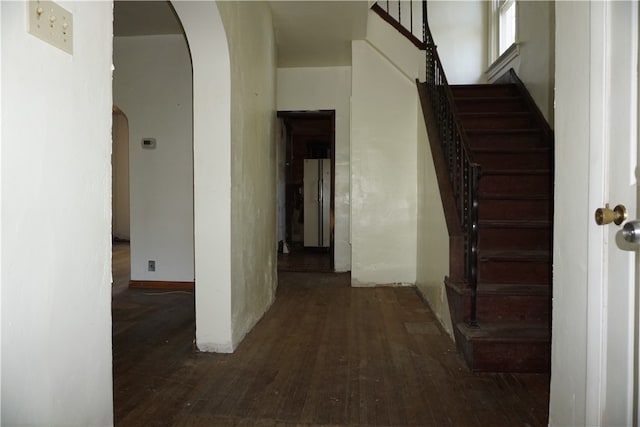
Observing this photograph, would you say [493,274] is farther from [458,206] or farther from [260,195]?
[260,195]

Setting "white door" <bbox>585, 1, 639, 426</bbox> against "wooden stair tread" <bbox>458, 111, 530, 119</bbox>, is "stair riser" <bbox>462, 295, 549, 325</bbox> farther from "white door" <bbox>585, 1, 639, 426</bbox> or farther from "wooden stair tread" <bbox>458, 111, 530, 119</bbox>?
"wooden stair tread" <bbox>458, 111, 530, 119</bbox>

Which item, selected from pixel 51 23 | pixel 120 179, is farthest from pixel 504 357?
pixel 120 179

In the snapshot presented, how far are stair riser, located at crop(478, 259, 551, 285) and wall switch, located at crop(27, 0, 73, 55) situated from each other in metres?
2.52

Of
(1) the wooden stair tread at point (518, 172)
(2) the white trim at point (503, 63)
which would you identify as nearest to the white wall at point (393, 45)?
(2) the white trim at point (503, 63)

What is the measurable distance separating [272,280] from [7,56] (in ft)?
10.5

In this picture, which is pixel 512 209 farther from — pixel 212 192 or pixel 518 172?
pixel 212 192

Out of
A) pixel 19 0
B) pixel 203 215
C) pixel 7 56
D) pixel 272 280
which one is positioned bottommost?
pixel 272 280

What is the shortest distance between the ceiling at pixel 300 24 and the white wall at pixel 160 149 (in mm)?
246

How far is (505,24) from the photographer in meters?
5.16

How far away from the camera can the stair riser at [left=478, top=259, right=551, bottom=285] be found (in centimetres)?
264

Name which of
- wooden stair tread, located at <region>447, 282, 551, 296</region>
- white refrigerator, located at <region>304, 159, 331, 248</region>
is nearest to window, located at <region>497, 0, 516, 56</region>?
white refrigerator, located at <region>304, 159, 331, 248</region>

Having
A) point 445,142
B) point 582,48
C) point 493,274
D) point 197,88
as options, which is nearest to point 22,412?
point 582,48

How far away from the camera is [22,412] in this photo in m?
0.90

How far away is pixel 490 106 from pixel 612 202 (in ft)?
11.7
